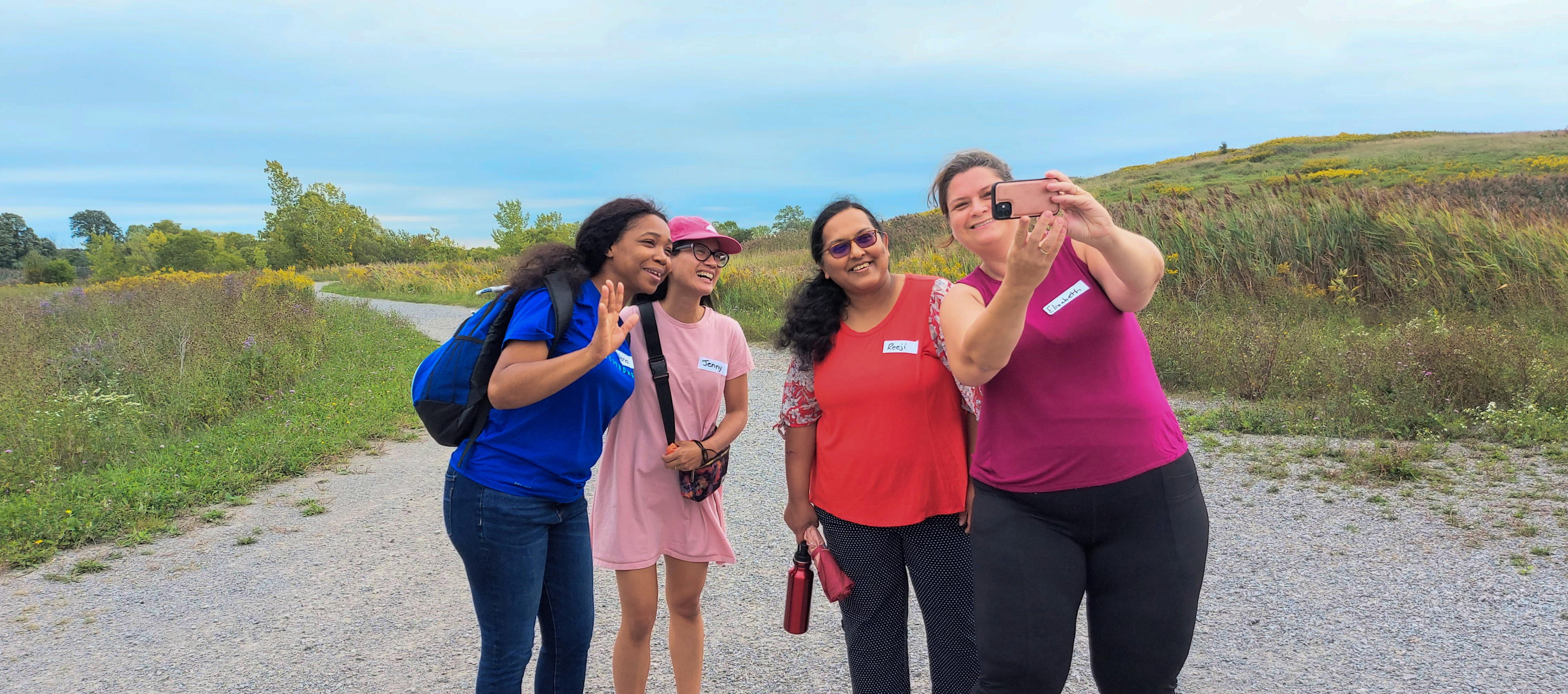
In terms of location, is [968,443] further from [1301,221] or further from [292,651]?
[1301,221]

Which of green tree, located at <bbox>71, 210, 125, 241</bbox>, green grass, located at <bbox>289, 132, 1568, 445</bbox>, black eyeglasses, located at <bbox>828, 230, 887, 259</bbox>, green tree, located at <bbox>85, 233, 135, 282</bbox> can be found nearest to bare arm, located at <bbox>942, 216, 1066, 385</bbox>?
black eyeglasses, located at <bbox>828, 230, 887, 259</bbox>

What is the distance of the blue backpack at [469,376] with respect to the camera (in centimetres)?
224

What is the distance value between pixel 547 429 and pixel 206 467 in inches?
217

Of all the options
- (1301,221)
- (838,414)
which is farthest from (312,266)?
(838,414)

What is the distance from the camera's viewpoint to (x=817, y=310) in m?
2.48

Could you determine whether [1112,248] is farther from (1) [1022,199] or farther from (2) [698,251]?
(2) [698,251]

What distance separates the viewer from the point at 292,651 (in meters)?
3.59

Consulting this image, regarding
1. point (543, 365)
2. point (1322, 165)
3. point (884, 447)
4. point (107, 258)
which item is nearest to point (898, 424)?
point (884, 447)

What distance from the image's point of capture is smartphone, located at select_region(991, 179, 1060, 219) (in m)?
1.67

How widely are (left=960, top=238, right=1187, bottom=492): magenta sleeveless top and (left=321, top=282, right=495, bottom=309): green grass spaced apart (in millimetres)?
22568

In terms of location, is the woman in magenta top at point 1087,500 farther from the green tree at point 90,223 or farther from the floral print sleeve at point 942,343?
the green tree at point 90,223

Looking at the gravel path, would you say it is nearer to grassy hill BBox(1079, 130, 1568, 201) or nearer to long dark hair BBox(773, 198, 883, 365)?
long dark hair BBox(773, 198, 883, 365)

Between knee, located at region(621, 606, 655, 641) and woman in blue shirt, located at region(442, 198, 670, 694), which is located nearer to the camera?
woman in blue shirt, located at region(442, 198, 670, 694)

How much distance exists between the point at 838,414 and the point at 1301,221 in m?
12.9
